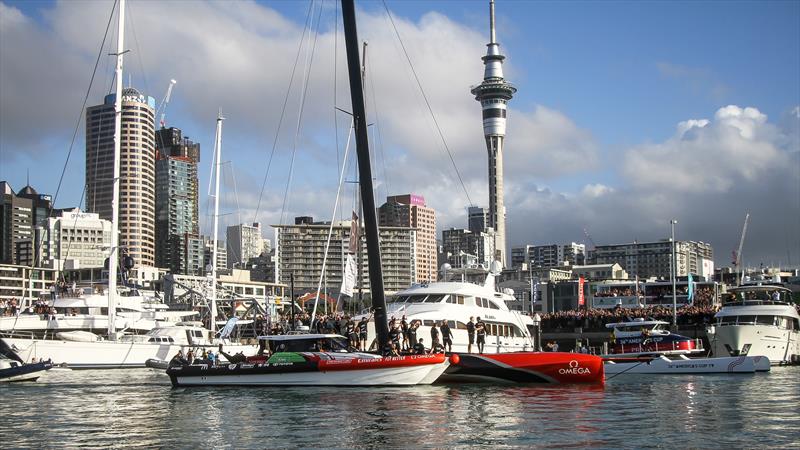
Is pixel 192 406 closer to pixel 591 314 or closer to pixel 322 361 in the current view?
pixel 322 361

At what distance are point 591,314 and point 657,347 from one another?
24.3m

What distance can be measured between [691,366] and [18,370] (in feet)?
93.5

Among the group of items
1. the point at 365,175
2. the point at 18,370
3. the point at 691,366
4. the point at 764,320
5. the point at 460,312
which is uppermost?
the point at 365,175

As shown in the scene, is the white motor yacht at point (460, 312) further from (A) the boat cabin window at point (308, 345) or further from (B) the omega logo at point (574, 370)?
(B) the omega logo at point (574, 370)

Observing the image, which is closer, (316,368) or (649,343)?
(316,368)

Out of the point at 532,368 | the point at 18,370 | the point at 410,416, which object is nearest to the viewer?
the point at 410,416

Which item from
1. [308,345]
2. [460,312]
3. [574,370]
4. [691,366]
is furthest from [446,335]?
[691,366]

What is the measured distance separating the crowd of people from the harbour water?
32626mm

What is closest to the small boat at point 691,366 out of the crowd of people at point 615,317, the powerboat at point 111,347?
the powerboat at point 111,347

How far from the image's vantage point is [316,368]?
1216 inches

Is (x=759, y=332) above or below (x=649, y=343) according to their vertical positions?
above

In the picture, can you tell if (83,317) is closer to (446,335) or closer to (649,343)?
(446,335)

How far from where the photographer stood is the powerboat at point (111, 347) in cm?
4722

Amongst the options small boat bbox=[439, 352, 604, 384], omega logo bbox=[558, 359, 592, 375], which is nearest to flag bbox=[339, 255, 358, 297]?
small boat bbox=[439, 352, 604, 384]
